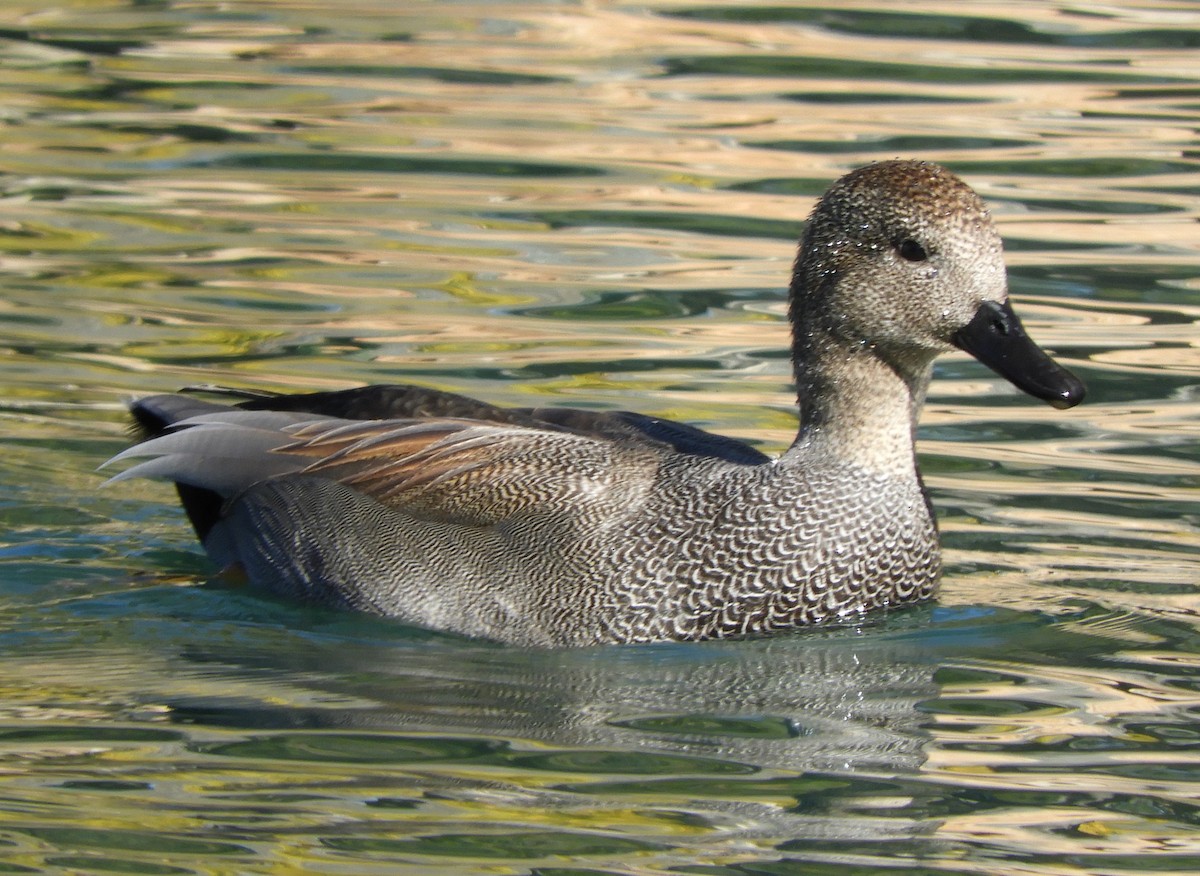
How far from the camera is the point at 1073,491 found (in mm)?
7863

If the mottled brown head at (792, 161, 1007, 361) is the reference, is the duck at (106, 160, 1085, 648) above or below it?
below

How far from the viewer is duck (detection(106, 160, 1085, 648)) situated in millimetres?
6461

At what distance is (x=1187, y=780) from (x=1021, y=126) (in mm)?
8277

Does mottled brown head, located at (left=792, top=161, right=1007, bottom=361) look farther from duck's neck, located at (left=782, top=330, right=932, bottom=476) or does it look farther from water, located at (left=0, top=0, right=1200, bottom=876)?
water, located at (left=0, top=0, right=1200, bottom=876)

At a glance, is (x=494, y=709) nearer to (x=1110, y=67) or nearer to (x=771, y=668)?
(x=771, y=668)

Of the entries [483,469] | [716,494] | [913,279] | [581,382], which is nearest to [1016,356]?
[913,279]

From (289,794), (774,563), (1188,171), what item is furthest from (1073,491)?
(1188,171)

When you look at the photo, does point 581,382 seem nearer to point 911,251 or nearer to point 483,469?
point 483,469

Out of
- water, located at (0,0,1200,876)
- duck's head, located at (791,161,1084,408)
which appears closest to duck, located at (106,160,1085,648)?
duck's head, located at (791,161,1084,408)

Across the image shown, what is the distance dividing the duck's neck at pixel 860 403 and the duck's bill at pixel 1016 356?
11.2 inches

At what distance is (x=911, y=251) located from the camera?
6484 millimetres

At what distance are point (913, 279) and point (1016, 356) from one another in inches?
14.7

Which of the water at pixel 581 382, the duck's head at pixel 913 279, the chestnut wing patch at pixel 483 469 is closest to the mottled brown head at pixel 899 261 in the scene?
the duck's head at pixel 913 279

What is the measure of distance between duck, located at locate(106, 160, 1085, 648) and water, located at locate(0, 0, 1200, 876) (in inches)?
5.4
